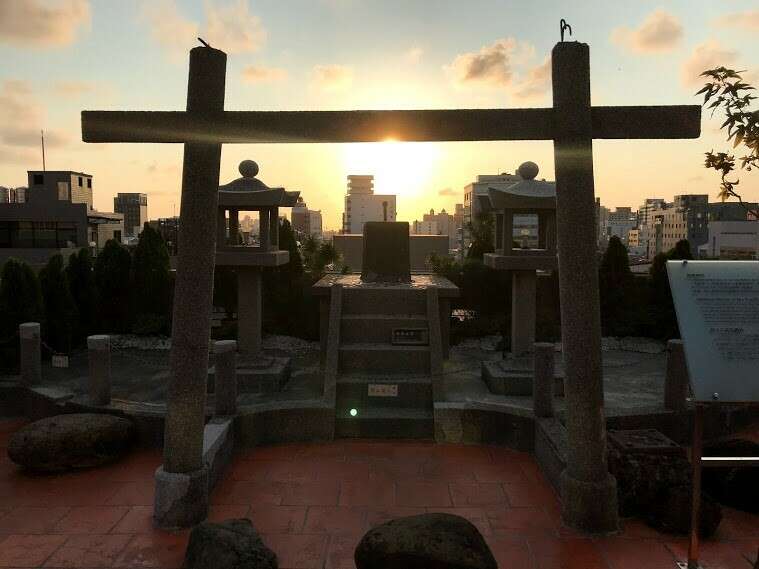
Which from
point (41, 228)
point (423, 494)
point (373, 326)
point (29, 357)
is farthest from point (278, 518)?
point (41, 228)

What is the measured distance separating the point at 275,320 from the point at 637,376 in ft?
34.8

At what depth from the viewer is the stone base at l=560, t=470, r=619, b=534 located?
5.94 meters

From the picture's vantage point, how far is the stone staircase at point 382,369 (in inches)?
364

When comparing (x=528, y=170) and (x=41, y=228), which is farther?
(x=41, y=228)

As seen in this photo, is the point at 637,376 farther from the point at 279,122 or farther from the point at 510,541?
the point at 279,122

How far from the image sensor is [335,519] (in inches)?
253

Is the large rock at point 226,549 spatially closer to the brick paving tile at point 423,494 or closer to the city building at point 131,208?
the brick paving tile at point 423,494

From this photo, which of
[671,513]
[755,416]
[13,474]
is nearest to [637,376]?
[755,416]

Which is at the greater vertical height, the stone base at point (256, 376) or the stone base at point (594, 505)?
the stone base at point (256, 376)

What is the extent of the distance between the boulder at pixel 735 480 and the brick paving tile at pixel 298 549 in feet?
15.3

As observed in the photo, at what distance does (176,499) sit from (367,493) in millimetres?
2255

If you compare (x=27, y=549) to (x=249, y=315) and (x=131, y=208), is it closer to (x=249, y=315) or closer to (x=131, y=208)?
(x=249, y=315)

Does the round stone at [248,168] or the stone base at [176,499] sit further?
the round stone at [248,168]

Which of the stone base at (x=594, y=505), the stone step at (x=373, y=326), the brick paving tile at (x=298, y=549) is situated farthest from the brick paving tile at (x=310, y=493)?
the stone step at (x=373, y=326)
